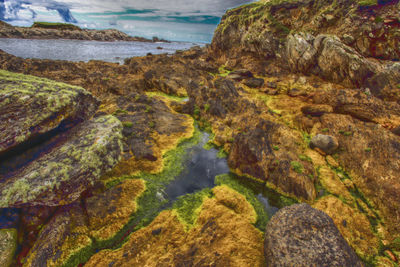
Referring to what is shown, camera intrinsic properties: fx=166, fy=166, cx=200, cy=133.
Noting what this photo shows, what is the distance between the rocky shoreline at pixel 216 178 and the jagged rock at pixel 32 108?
72 millimetres

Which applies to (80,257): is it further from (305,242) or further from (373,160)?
(373,160)

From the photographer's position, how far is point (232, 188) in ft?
50.7

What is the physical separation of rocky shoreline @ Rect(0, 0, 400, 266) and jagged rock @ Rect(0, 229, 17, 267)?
0.05 m

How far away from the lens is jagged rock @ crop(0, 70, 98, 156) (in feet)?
32.6

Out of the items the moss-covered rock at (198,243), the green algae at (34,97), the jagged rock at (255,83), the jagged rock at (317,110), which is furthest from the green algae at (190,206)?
the jagged rock at (255,83)

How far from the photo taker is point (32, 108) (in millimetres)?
10945

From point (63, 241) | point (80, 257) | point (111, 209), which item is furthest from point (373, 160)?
point (63, 241)

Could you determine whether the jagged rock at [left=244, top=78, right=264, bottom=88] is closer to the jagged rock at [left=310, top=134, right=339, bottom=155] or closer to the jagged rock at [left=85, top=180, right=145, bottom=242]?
the jagged rock at [left=310, top=134, right=339, bottom=155]

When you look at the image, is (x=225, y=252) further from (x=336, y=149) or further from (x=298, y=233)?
(x=336, y=149)

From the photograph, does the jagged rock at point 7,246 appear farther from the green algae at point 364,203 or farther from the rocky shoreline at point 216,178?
the green algae at point 364,203

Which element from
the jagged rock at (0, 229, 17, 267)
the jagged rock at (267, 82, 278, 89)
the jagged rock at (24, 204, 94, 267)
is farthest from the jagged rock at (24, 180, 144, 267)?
the jagged rock at (267, 82, 278, 89)

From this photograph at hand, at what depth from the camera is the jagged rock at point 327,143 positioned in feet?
61.9

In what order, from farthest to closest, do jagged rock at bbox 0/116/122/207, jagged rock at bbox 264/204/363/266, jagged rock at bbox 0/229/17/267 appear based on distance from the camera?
jagged rock at bbox 0/116/122/207, jagged rock at bbox 0/229/17/267, jagged rock at bbox 264/204/363/266

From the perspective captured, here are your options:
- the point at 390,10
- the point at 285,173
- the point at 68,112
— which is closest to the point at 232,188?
the point at 285,173
